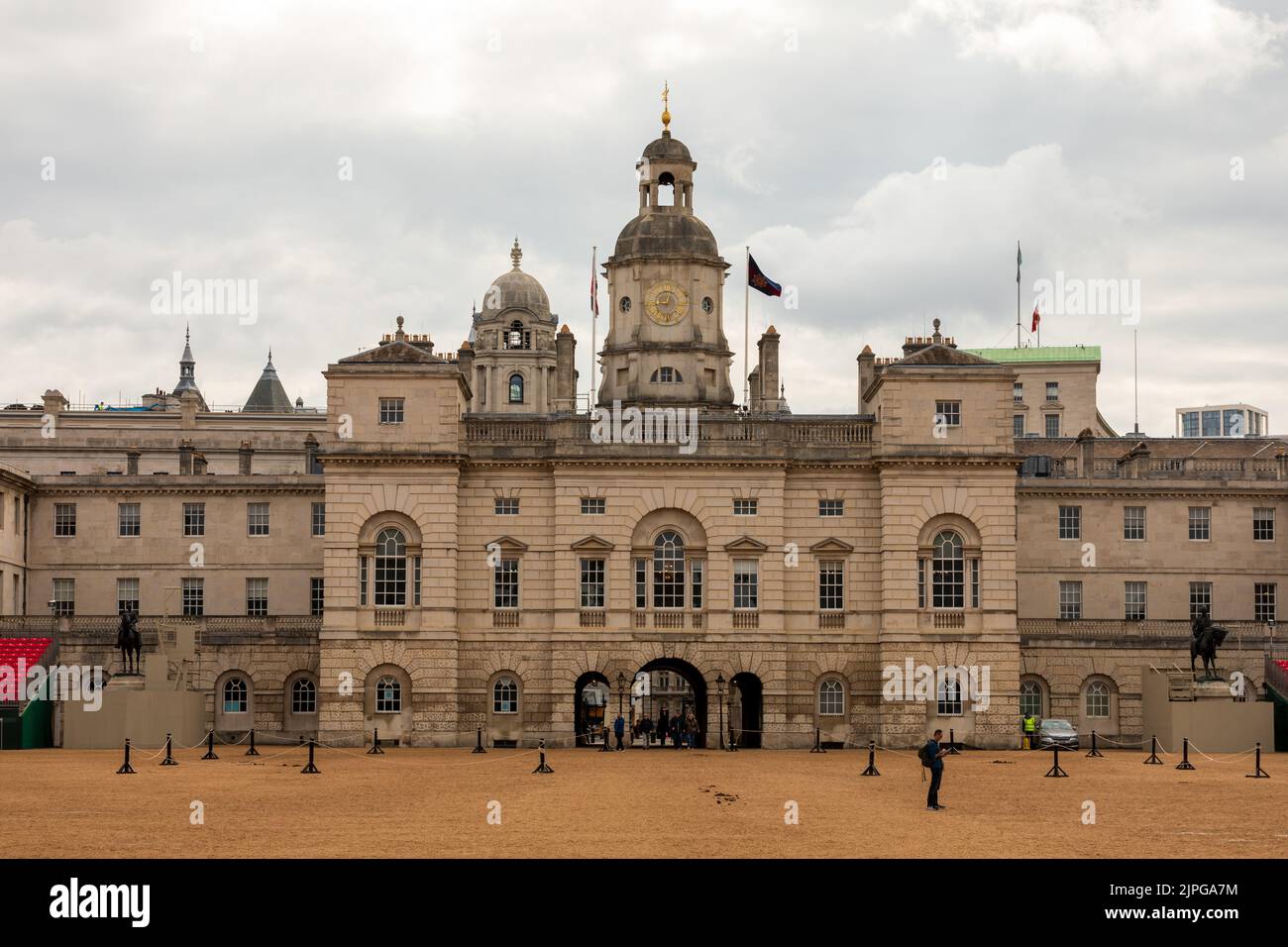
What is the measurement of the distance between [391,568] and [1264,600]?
36585 mm

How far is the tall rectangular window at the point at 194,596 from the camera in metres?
75.2

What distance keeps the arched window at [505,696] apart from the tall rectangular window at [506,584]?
2.82 metres

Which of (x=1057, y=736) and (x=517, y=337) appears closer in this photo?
(x=1057, y=736)

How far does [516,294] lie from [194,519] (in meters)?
57.3

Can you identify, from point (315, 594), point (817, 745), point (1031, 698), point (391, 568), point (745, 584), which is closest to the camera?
point (817, 745)

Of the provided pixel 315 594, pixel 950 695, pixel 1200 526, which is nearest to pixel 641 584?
pixel 950 695

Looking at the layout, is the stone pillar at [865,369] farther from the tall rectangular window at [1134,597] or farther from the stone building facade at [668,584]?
the tall rectangular window at [1134,597]

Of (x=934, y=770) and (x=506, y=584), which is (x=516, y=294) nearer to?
(x=506, y=584)

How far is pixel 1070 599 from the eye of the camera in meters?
74.7

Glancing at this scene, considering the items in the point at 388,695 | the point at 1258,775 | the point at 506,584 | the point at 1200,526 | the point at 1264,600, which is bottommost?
the point at 1258,775

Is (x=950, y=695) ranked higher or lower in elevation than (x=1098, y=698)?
higher

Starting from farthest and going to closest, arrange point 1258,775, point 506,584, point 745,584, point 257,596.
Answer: point 257,596, point 506,584, point 745,584, point 1258,775

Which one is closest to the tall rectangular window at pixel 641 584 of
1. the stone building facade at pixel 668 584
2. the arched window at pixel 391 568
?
the stone building facade at pixel 668 584

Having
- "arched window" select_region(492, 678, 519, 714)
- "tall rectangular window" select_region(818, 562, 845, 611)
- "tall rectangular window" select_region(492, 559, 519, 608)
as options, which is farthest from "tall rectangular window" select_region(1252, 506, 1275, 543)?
"arched window" select_region(492, 678, 519, 714)
